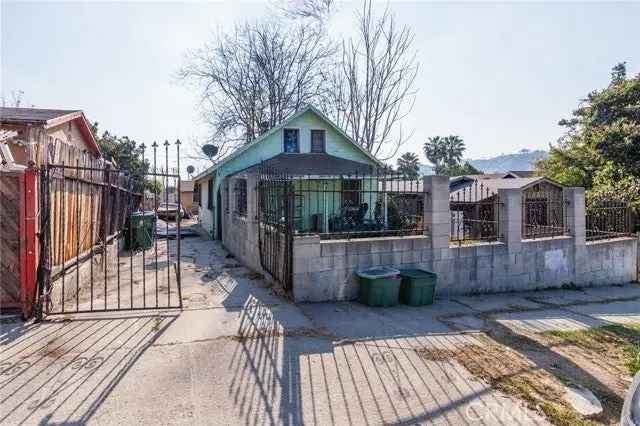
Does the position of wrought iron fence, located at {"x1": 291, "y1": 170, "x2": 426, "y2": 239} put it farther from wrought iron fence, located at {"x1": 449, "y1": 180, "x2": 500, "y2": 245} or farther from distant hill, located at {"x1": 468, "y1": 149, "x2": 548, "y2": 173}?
distant hill, located at {"x1": 468, "y1": 149, "x2": 548, "y2": 173}

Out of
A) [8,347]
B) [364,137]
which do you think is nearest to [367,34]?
[364,137]

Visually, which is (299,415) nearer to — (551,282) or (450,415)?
(450,415)

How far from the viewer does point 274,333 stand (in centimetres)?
546

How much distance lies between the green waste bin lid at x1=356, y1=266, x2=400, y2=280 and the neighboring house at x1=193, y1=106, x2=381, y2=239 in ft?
27.7

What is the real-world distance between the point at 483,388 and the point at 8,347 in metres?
5.40

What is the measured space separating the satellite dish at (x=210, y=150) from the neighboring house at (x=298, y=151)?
7.38m

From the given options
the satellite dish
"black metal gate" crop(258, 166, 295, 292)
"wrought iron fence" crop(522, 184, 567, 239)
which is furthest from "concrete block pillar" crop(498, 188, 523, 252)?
the satellite dish

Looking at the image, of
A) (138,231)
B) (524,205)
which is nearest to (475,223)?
(524,205)

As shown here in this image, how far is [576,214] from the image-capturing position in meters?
9.73

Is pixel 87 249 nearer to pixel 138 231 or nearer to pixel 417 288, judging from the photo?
pixel 138 231

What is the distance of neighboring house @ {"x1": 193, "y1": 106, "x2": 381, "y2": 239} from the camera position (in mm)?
16234

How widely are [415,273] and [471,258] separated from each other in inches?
67.2

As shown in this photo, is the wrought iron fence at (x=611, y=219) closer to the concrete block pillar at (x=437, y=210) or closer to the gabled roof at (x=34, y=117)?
the concrete block pillar at (x=437, y=210)

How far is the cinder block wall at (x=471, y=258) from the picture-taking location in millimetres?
7195
